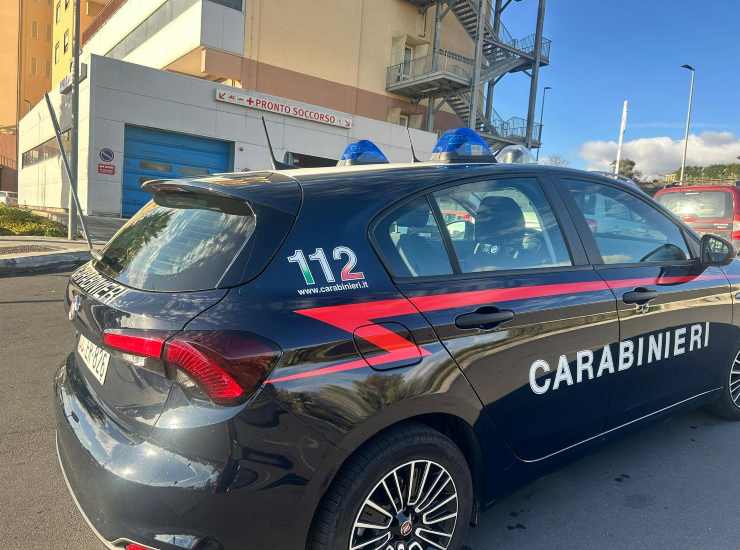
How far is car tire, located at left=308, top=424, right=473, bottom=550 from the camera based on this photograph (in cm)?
177

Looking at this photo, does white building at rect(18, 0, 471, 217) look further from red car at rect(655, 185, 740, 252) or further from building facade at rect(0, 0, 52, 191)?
building facade at rect(0, 0, 52, 191)

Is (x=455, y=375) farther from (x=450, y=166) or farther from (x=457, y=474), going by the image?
(x=450, y=166)

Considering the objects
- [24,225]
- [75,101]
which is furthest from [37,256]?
[24,225]

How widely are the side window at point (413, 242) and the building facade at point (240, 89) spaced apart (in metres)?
11.7

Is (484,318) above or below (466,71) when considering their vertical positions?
below

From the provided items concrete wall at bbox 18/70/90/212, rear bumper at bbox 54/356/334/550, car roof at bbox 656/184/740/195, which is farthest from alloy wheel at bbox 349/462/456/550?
concrete wall at bbox 18/70/90/212

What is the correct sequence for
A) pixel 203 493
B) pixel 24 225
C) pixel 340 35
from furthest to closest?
pixel 340 35 → pixel 24 225 → pixel 203 493

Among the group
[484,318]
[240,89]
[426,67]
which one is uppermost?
[426,67]

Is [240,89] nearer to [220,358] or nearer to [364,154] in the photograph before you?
[364,154]

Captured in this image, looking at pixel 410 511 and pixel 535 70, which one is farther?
pixel 535 70

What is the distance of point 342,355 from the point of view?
1.77m

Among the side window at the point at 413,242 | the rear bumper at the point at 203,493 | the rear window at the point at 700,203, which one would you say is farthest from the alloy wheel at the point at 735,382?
the rear window at the point at 700,203

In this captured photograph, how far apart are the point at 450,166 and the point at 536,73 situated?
30038 mm

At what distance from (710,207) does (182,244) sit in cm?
1041
